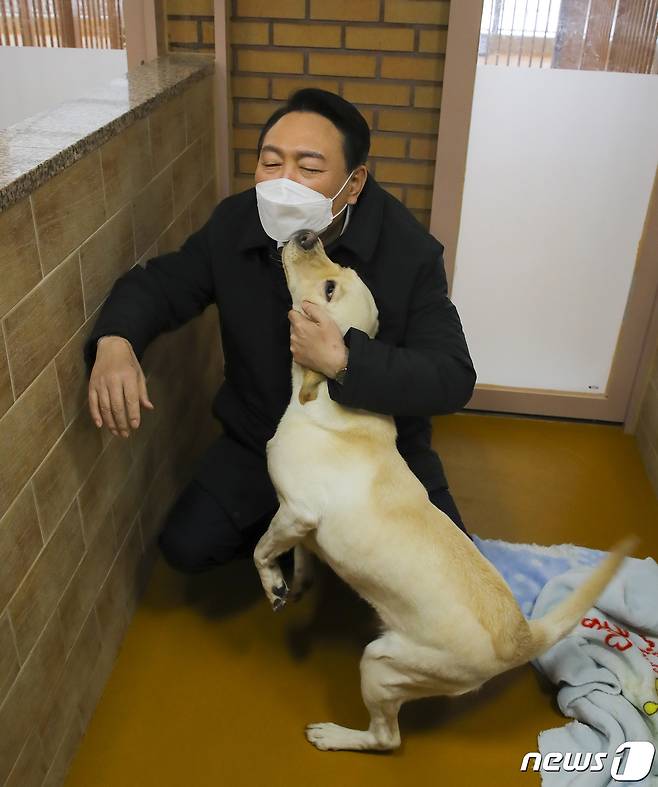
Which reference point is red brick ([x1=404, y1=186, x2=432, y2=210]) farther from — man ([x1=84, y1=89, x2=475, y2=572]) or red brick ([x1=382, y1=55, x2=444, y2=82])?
man ([x1=84, y1=89, x2=475, y2=572])

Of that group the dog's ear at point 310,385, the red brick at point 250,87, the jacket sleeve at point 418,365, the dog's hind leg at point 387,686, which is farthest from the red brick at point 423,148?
the dog's hind leg at point 387,686

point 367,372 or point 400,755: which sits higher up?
point 367,372

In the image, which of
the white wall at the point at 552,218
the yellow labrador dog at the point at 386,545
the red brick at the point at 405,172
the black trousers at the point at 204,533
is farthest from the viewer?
the red brick at the point at 405,172

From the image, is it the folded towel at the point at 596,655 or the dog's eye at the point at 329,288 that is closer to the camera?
the dog's eye at the point at 329,288

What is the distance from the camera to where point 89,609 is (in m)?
1.72

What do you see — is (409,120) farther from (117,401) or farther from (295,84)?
(117,401)

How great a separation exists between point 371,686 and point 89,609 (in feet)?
2.13

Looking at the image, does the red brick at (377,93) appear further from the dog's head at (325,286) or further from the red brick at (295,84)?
the dog's head at (325,286)

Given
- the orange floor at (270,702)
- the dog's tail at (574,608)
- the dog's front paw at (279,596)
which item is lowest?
the orange floor at (270,702)

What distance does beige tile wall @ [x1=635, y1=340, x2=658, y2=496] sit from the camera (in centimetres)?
272

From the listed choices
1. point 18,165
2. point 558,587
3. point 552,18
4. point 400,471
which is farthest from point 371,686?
point 552,18

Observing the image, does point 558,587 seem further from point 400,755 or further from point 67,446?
point 67,446

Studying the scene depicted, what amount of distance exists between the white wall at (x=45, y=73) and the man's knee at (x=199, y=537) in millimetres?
1462

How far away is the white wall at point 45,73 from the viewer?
2.55 metres
